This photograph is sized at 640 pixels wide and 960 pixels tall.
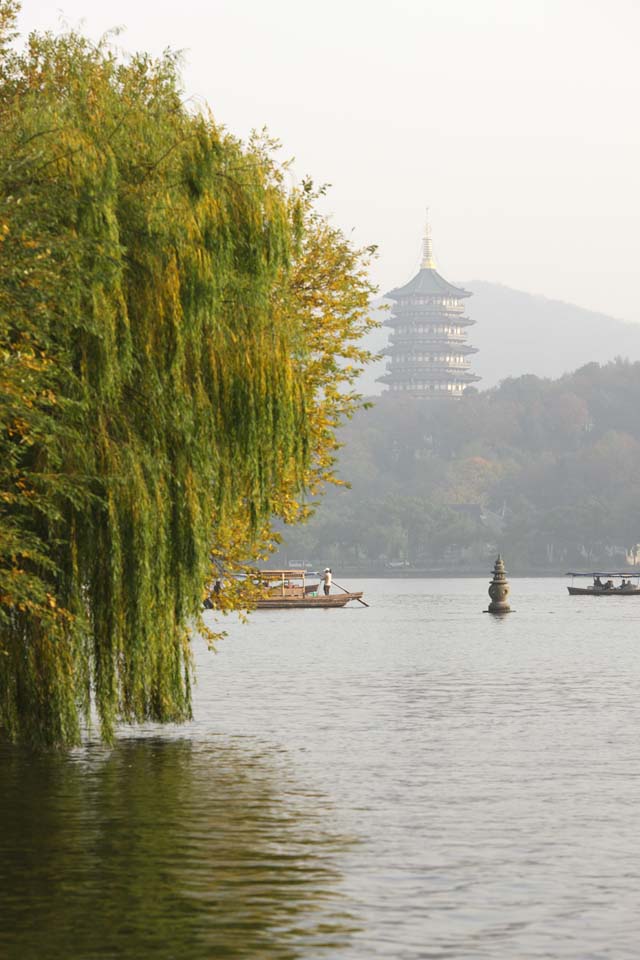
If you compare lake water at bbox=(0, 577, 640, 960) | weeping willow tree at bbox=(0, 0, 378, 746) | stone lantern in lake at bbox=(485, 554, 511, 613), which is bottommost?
lake water at bbox=(0, 577, 640, 960)

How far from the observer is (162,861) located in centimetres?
1836

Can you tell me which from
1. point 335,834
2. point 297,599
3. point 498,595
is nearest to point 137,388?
point 335,834

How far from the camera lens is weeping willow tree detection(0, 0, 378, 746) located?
21.7 metres

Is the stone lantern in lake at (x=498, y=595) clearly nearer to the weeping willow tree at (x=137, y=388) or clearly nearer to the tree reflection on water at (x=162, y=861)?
the tree reflection on water at (x=162, y=861)

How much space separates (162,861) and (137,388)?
688cm

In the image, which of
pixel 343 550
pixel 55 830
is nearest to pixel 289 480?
pixel 55 830

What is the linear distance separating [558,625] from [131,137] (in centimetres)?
A: 7177

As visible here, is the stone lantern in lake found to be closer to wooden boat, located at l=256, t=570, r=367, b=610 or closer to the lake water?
wooden boat, located at l=256, t=570, r=367, b=610

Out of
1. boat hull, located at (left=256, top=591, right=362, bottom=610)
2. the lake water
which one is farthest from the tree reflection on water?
boat hull, located at (left=256, top=591, right=362, bottom=610)

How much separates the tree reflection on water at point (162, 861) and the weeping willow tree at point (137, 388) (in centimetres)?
121

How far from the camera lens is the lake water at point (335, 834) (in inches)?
598

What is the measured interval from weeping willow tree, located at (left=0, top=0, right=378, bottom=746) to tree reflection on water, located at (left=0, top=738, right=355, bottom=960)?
1.21m

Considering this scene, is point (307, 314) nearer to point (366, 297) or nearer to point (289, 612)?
point (366, 297)

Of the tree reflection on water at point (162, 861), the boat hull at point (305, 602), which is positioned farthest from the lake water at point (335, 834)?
the boat hull at point (305, 602)
